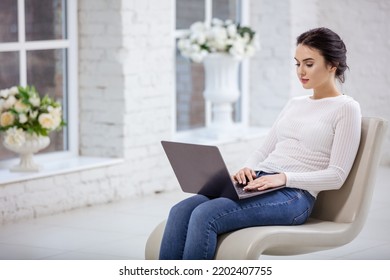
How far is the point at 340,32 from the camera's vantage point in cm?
757

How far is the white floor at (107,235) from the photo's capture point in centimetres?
427

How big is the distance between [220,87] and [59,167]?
165 centimetres

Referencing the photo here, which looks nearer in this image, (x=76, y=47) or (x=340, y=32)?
(x=76, y=47)

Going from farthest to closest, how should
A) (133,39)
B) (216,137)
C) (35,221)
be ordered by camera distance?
1. (216,137)
2. (133,39)
3. (35,221)

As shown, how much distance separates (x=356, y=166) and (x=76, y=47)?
2.83 meters

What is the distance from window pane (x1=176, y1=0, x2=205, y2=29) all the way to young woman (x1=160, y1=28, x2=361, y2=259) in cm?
318

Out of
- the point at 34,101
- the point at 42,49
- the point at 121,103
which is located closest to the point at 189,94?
the point at 121,103

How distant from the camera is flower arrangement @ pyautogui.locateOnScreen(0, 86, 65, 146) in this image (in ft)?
16.4

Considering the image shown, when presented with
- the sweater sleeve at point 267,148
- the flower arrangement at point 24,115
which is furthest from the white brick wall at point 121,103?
the sweater sleeve at point 267,148

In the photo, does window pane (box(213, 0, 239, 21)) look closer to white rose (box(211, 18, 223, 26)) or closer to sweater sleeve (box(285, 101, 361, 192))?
white rose (box(211, 18, 223, 26))

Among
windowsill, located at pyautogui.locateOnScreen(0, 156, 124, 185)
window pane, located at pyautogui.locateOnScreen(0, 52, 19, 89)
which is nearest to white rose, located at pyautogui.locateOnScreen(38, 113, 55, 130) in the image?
windowsill, located at pyautogui.locateOnScreen(0, 156, 124, 185)

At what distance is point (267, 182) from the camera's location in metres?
3.20
